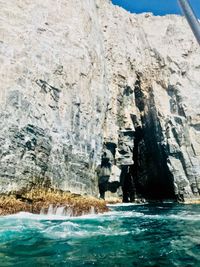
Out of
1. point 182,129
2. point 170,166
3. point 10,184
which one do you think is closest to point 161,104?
point 182,129

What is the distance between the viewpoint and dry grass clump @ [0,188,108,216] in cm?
2361

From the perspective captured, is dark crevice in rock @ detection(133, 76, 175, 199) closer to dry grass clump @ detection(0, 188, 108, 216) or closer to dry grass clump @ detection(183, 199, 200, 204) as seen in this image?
dry grass clump @ detection(183, 199, 200, 204)

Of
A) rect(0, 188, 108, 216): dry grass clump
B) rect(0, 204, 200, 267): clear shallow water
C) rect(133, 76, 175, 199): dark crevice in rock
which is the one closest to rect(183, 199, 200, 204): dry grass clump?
rect(133, 76, 175, 199): dark crevice in rock

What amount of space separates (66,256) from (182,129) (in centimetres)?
4375

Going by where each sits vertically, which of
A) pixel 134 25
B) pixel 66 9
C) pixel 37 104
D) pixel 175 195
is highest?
pixel 134 25

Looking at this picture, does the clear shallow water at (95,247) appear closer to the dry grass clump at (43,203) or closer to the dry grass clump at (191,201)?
the dry grass clump at (43,203)

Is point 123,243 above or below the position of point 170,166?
below

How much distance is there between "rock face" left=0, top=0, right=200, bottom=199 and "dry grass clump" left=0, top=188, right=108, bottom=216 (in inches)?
32.0

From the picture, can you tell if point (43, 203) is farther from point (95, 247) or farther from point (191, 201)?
point (191, 201)

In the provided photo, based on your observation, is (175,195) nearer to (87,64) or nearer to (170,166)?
(170,166)

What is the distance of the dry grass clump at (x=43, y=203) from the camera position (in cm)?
2361

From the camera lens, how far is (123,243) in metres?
12.7

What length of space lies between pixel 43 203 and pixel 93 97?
17225mm


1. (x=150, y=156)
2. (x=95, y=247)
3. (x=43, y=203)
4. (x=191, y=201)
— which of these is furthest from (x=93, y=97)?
(x=95, y=247)
